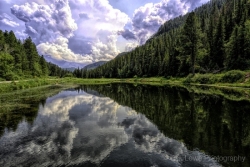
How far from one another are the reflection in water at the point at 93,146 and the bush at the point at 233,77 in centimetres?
4020

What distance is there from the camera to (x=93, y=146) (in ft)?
38.9

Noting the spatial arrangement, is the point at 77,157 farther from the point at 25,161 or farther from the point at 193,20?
the point at 193,20

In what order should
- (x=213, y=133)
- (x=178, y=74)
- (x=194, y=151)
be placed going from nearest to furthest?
1. (x=194, y=151)
2. (x=213, y=133)
3. (x=178, y=74)

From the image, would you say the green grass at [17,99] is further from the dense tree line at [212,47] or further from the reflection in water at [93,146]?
the dense tree line at [212,47]

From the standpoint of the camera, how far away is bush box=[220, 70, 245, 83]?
4667cm

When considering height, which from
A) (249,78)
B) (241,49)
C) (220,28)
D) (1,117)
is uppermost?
(220,28)

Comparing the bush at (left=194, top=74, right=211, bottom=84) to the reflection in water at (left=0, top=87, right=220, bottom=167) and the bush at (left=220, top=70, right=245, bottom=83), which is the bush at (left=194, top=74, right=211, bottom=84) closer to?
the bush at (left=220, top=70, right=245, bottom=83)

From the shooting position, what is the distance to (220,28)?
240 ft

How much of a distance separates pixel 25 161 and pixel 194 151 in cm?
925

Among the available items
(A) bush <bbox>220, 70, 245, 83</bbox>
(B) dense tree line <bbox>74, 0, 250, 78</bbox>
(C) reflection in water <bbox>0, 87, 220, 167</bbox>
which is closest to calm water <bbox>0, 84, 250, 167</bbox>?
(C) reflection in water <bbox>0, 87, 220, 167</bbox>

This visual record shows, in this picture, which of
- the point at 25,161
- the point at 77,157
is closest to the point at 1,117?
the point at 25,161

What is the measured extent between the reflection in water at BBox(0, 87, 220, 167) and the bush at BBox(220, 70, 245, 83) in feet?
132

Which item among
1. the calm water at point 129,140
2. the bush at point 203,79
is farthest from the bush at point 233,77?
the calm water at point 129,140

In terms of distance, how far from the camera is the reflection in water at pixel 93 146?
31.8 ft
